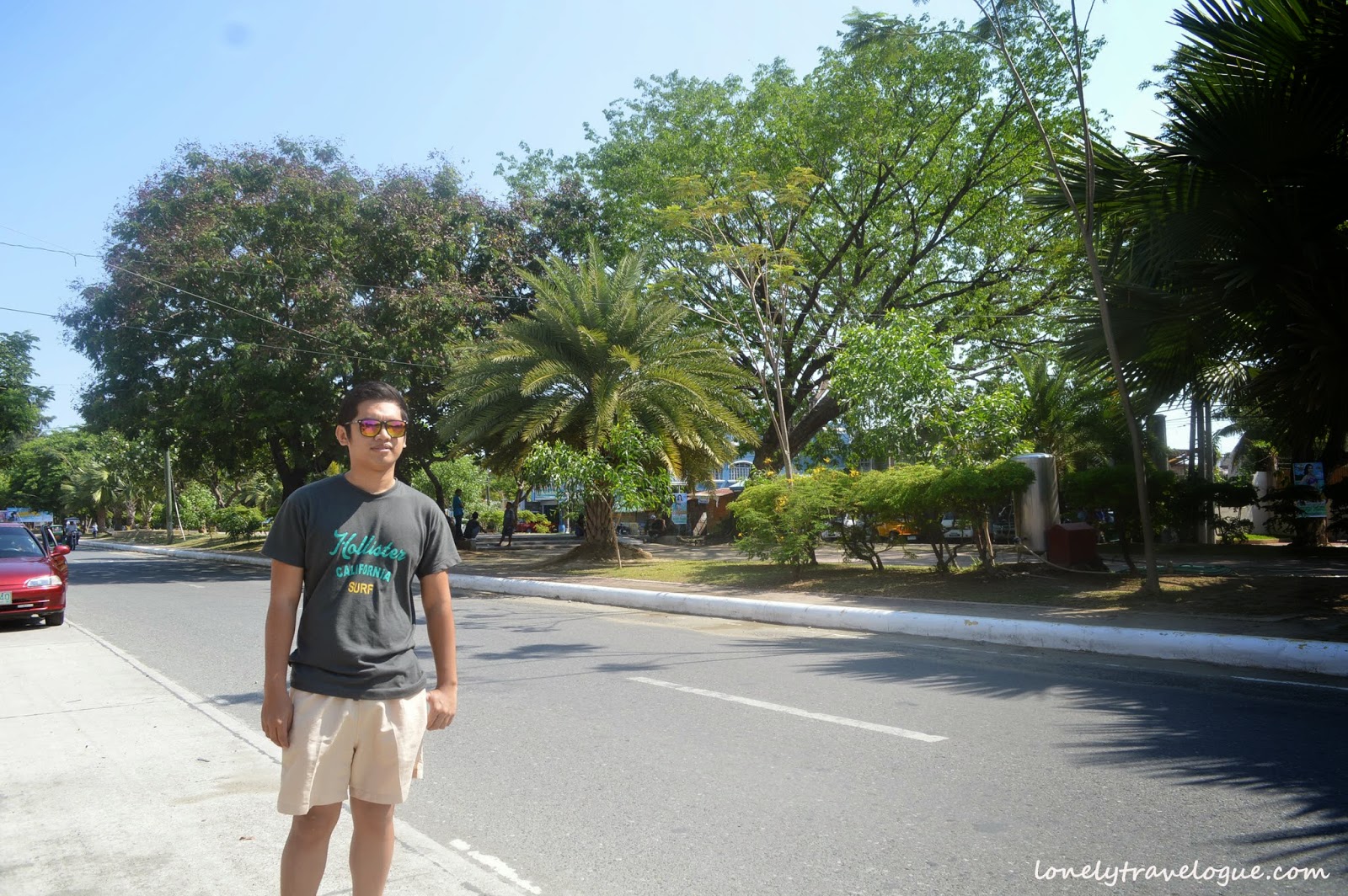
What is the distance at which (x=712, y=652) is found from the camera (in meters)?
9.66

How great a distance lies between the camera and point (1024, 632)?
966cm

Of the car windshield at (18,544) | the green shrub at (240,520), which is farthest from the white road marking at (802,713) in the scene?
the green shrub at (240,520)

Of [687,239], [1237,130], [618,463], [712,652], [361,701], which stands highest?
[687,239]

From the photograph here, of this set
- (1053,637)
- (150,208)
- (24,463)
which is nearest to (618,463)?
(1053,637)

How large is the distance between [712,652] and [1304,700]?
4903 mm

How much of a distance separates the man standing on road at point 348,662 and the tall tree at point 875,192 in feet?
65.8

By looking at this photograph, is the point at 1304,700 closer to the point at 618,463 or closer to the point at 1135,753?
the point at 1135,753

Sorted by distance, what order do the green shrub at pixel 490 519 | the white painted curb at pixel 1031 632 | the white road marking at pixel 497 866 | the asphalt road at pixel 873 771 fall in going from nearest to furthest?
1. the white road marking at pixel 497 866
2. the asphalt road at pixel 873 771
3. the white painted curb at pixel 1031 632
4. the green shrub at pixel 490 519

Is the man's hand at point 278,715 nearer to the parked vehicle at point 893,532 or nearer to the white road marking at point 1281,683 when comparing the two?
the white road marking at point 1281,683

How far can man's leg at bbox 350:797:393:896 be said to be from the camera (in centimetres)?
310

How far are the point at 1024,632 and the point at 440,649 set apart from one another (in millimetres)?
7762

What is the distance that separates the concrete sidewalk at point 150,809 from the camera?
395cm

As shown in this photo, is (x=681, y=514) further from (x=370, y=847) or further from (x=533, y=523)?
(x=370, y=847)

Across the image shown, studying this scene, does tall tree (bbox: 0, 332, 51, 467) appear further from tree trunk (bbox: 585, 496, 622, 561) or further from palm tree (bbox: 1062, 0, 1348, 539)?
palm tree (bbox: 1062, 0, 1348, 539)
